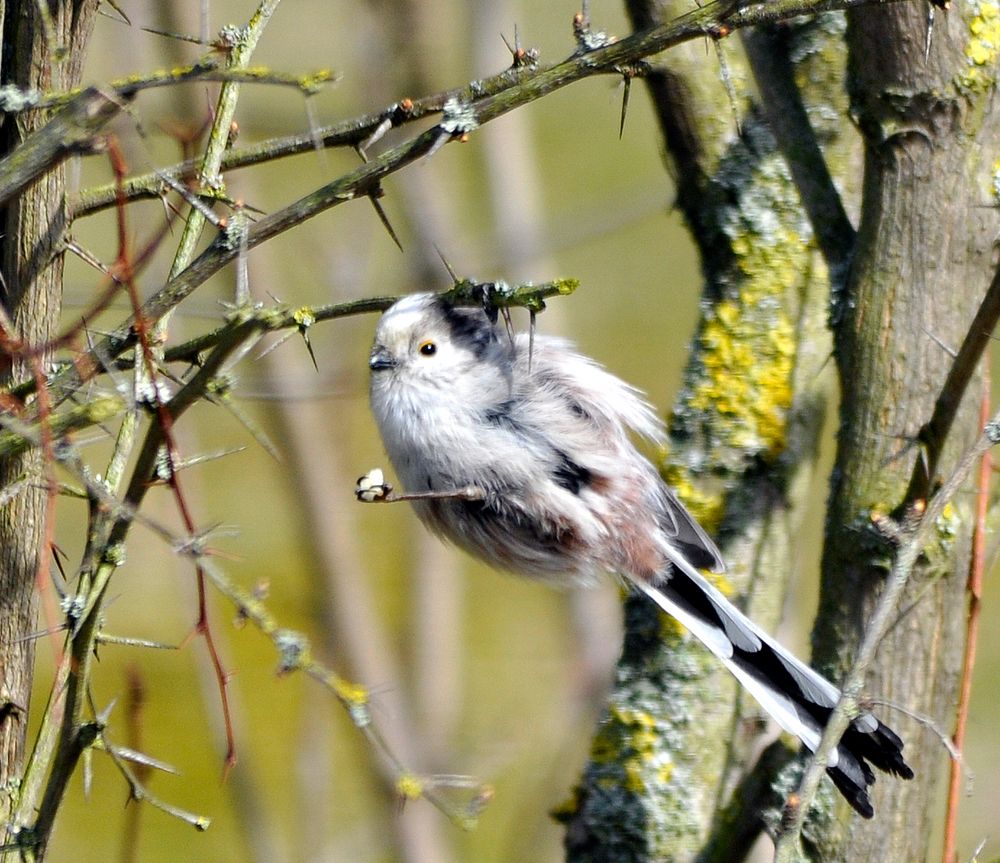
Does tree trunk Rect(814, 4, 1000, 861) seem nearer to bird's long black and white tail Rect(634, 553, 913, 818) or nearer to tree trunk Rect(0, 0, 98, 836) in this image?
bird's long black and white tail Rect(634, 553, 913, 818)

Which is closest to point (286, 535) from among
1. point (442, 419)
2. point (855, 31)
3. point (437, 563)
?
point (437, 563)

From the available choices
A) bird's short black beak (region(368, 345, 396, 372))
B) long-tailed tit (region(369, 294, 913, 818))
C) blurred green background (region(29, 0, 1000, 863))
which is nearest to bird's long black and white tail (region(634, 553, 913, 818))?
long-tailed tit (region(369, 294, 913, 818))

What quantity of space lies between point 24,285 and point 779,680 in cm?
156

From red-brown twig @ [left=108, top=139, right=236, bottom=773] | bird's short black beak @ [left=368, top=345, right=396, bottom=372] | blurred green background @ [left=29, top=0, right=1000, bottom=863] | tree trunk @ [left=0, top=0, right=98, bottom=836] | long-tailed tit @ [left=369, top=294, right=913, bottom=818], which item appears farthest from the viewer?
blurred green background @ [left=29, top=0, right=1000, bottom=863]

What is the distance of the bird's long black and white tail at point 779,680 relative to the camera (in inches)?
82.8

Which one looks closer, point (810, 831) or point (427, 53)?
point (810, 831)

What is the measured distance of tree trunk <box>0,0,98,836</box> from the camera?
5.19ft

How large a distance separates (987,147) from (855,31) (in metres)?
0.32

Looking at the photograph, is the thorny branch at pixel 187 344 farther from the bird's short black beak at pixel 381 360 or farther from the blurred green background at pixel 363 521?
the bird's short black beak at pixel 381 360

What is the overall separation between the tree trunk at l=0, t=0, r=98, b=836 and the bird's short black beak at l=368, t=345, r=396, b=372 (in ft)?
2.84

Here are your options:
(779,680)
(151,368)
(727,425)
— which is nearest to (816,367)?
(727,425)

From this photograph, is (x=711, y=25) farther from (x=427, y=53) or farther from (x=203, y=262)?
(x=427, y=53)

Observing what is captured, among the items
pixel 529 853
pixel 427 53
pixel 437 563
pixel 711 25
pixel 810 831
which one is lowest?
pixel 529 853

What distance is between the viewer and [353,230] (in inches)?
130
